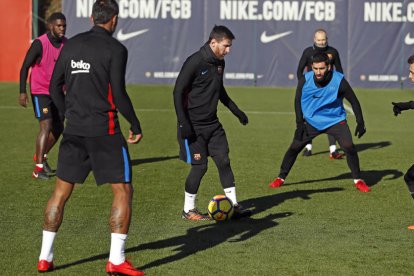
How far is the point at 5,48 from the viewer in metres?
33.3

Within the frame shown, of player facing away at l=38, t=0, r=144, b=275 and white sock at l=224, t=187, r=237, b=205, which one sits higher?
player facing away at l=38, t=0, r=144, b=275

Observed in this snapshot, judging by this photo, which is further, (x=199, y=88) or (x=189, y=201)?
(x=189, y=201)

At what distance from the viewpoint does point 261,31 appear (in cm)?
3297

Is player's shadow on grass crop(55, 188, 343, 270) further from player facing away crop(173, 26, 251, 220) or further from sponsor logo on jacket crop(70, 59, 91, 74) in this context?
sponsor logo on jacket crop(70, 59, 91, 74)

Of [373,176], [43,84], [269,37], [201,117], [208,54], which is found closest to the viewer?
[208,54]

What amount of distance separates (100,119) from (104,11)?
0.91 metres

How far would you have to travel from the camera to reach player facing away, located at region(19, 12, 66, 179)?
43.9 ft

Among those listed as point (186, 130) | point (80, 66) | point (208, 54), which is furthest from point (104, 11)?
point (186, 130)

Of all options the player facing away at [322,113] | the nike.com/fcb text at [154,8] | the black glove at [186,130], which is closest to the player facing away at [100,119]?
the black glove at [186,130]

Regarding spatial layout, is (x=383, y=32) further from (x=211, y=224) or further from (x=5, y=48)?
(x=211, y=224)

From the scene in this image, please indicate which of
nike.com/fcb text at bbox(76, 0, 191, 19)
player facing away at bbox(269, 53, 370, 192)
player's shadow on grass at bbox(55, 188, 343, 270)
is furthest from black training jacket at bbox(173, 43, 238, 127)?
nike.com/fcb text at bbox(76, 0, 191, 19)

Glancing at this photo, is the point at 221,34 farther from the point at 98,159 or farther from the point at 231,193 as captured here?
the point at 98,159

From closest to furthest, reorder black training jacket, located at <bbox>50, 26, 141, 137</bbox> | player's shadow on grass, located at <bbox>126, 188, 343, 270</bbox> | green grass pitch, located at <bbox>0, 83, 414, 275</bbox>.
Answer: black training jacket, located at <bbox>50, 26, 141, 137</bbox>, green grass pitch, located at <bbox>0, 83, 414, 275</bbox>, player's shadow on grass, located at <bbox>126, 188, 343, 270</bbox>

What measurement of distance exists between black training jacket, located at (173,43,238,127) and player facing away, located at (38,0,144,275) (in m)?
2.37
